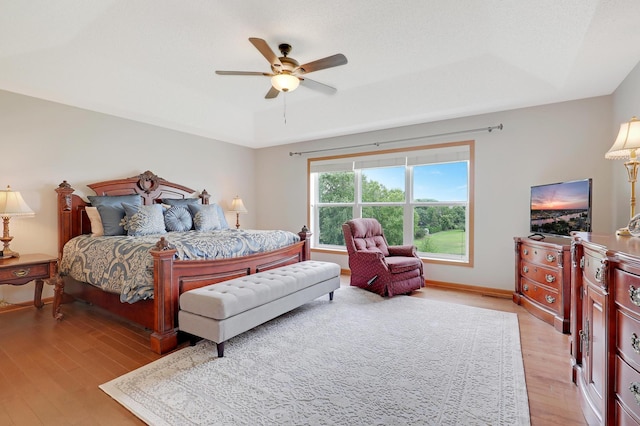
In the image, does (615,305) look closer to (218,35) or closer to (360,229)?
(360,229)

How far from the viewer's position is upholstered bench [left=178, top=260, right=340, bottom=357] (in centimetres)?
233

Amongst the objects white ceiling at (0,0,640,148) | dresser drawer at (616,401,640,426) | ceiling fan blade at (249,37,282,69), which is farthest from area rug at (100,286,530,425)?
white ceiling at (0,0,640,148)

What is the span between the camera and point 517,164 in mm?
3939

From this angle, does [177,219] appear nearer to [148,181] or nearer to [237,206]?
[148,181]

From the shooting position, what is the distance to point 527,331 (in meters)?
2.90

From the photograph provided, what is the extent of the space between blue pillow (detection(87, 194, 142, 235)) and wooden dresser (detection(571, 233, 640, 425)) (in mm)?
4415

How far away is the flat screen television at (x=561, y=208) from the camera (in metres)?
3.00

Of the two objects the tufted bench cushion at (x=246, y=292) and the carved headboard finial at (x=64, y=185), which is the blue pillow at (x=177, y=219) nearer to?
the carved headboard finial at (x=64, y=185)

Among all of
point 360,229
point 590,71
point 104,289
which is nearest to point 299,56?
point 360,229

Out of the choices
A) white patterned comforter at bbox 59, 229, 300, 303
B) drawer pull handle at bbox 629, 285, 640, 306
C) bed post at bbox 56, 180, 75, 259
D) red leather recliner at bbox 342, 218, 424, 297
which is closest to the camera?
drawer pull handle at bbox 629, 285, 640, 306

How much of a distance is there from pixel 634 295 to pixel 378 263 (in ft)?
9.38

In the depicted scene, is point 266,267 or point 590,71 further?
point 266,267

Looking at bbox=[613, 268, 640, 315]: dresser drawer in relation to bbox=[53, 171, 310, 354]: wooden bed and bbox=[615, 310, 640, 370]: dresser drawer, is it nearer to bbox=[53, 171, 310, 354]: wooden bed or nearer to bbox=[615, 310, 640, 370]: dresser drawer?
bbox=[615, 310, 640, 370]: dresser drawer

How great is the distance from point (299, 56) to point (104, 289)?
3.15 meters
